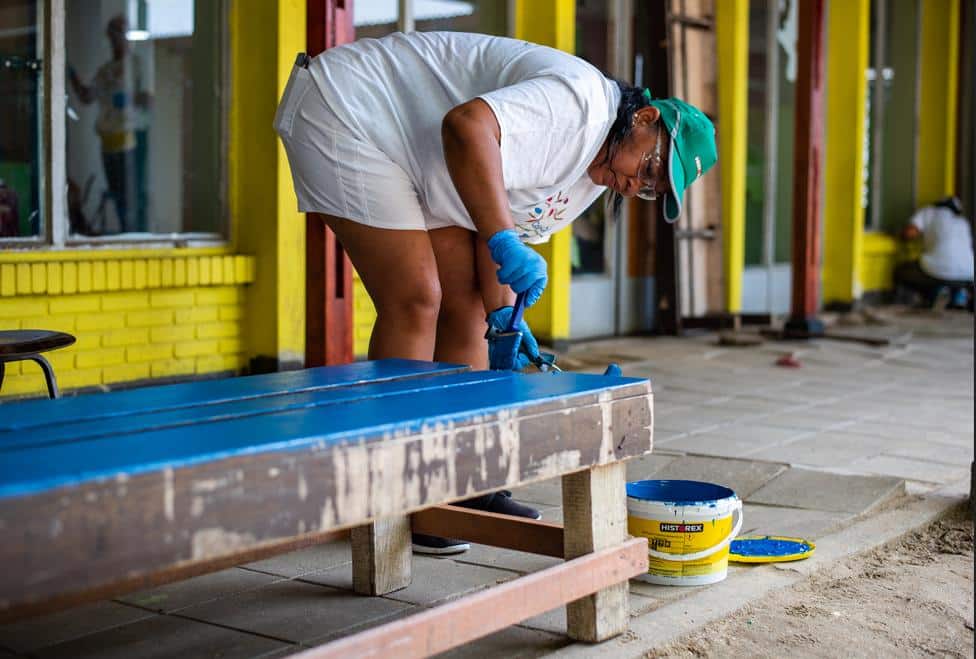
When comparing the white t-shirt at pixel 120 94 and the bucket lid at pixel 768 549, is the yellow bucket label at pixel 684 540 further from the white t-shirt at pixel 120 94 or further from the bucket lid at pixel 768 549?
the white t-shirt at pixel 120 94

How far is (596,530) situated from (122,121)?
4.00 m

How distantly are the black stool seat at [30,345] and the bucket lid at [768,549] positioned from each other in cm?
195

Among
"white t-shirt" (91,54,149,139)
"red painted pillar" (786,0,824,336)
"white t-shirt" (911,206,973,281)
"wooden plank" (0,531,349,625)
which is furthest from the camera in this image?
"white t-shirt" (911,206,973,281)

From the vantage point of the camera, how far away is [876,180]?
12.0 metres

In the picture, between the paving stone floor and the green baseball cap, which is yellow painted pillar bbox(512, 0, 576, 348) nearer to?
the paving stone floor

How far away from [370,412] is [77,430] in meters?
0.46

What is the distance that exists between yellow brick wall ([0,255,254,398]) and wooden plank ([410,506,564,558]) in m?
2.61

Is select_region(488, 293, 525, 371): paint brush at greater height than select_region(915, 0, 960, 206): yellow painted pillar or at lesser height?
lesser

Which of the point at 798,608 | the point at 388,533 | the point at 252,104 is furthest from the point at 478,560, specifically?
the point at 252,104

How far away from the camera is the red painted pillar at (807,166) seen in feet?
27.1

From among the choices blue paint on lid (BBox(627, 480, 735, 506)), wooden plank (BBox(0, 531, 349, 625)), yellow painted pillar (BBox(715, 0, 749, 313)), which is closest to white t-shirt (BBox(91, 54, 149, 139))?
wooden plank (BBox(0, 531, 349, 625))

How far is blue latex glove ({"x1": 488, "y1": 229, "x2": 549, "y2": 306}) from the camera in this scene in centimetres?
243

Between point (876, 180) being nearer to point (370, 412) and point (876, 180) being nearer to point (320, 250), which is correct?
point (320, 250)

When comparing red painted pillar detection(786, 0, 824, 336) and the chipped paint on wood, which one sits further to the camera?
red painted pillar detection(786, 0, 824, 336)
